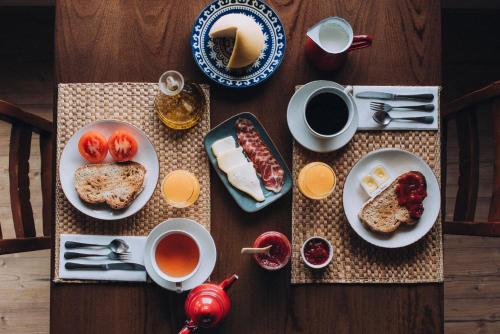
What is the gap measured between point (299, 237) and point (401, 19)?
2.07 ft

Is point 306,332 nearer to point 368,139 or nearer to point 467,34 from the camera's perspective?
point 368,139

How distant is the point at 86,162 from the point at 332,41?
692 millimetres

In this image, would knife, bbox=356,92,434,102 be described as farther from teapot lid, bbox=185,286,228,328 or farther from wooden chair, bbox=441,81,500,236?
teapot lid, bbox=185,286,228,328

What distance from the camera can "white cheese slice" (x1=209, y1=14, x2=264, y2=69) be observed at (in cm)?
118

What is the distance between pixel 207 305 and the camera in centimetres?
111

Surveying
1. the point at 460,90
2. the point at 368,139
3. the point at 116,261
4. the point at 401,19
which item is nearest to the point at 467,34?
the point at 460,90

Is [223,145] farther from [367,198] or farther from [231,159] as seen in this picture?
[367,198]

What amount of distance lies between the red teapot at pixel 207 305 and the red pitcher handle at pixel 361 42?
0.63 m

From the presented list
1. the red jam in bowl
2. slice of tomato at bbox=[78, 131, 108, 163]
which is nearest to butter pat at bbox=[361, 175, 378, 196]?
the red jam in bowl

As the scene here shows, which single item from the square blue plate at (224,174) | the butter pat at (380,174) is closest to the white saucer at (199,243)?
the square blue plate at (224,174)

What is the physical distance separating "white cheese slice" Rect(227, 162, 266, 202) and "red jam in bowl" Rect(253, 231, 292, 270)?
0.10m

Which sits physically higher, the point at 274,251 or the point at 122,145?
the point at 122,145

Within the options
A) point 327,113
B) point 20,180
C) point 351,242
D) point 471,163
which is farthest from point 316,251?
point 20,180

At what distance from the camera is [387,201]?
4.10 feet
